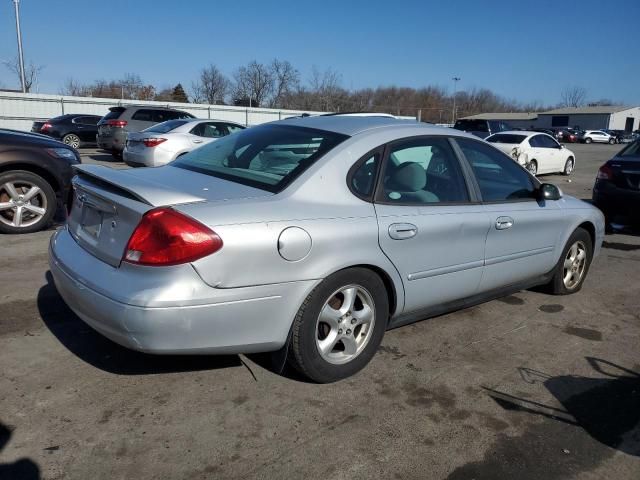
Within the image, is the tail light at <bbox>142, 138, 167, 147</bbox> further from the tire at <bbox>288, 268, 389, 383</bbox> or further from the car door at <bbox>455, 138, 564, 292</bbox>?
the tire at <bbox>288, 268, 389, 383</bbox>

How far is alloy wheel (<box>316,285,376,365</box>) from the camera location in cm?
312

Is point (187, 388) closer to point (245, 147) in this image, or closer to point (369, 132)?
point (245, 147)

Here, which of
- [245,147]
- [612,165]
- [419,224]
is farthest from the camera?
[612,165]

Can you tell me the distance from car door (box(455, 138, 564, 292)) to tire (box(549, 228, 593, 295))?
0.27 meters

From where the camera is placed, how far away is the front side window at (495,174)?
13.2 feet

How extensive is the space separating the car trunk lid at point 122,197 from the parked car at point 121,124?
1388cm

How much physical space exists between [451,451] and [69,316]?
289 centimetres

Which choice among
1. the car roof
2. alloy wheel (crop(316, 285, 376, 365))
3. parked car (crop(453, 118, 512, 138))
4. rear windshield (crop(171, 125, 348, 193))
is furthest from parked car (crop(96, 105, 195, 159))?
alloy wheel (crop(316, 285, 376, 365))

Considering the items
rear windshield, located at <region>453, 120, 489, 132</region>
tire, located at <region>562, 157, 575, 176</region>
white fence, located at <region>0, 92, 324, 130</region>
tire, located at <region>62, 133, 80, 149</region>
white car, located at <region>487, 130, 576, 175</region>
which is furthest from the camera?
white fence, located at <region>0, 92, 324, 130</region>

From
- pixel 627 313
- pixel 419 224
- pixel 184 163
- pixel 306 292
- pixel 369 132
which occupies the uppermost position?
pixel 369 132

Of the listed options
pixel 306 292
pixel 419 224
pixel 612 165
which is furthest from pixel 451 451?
pixel 612 165

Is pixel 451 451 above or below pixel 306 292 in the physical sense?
below

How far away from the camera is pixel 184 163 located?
380 centimetres

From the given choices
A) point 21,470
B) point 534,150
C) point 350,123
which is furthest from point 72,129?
point 21,470
